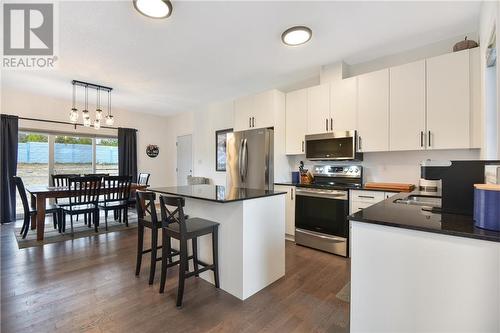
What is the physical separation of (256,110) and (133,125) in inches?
163

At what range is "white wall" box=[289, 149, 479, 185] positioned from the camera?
2776 mm

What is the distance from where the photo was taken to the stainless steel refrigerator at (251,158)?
12.2 feet

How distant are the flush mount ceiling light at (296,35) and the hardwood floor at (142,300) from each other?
2581mm

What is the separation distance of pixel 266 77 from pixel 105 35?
2.28 m

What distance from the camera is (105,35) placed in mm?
2574

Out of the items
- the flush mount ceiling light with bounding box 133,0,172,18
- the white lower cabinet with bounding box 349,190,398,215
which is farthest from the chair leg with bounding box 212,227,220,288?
the flush mount ceiling light with bounding box 133,0,172,18

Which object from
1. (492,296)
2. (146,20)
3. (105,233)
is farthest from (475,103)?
(105,233)

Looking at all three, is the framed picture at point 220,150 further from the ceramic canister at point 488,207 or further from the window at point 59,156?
the ceramic canister at point 488,207

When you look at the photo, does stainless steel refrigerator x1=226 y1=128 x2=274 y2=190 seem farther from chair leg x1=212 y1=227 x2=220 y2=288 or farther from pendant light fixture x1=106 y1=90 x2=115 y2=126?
pendant light fixture x1=106 y1=90 x2=115 y2=126

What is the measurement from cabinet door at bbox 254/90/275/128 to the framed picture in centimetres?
166

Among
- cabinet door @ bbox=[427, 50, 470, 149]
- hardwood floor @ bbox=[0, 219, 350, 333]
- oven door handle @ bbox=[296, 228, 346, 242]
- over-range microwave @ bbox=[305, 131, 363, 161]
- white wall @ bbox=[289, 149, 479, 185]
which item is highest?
cabinet door @ bbox=[427, 50, 470, 149]

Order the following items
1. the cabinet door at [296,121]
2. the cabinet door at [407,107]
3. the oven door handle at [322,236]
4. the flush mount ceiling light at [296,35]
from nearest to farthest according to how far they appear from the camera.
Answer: the flush mount ceiling light at [296,35]
the cabinet door at [407,107]
the oven door handle at [322,236]
the cabinet door at [296,121]

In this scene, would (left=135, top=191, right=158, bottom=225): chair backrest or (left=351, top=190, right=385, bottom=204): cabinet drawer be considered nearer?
(left=135, top=191, right=158, bottom=225): chair backrest

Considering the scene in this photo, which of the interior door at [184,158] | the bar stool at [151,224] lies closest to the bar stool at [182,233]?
the bar stool at [151,224]
